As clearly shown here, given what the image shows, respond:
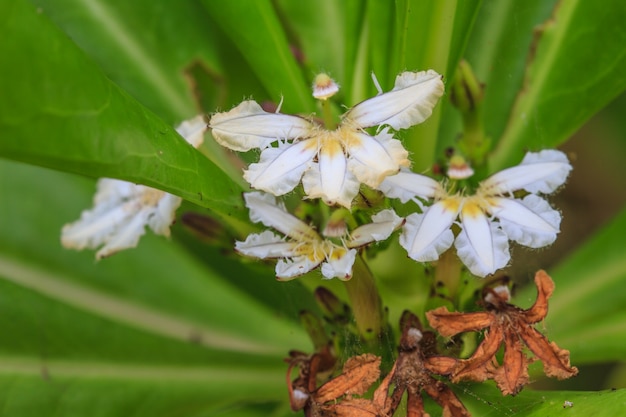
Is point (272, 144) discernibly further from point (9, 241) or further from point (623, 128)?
point (623, 128)

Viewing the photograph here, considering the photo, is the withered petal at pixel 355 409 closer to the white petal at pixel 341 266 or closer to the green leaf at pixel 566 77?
the white petal at pixel 341 266

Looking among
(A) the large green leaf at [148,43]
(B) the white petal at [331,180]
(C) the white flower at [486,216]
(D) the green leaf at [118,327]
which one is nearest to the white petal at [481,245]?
(C) the white flower at [486,216]

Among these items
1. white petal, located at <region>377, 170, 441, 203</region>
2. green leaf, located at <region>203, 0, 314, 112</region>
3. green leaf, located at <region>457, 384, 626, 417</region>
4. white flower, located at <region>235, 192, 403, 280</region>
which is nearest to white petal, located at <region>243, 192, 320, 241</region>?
white flower, located at <region>235, 192, 403, 280</region>

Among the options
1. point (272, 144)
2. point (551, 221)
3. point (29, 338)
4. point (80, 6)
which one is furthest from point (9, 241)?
point (551, 221)

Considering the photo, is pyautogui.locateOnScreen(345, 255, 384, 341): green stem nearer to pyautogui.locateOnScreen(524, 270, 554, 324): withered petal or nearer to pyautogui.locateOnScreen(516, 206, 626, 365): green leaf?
pyautogui.locateOnScreen(524, 270, 554, 324): withered petal

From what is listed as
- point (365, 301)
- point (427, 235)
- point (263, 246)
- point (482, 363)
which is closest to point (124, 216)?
point (263, 246)
